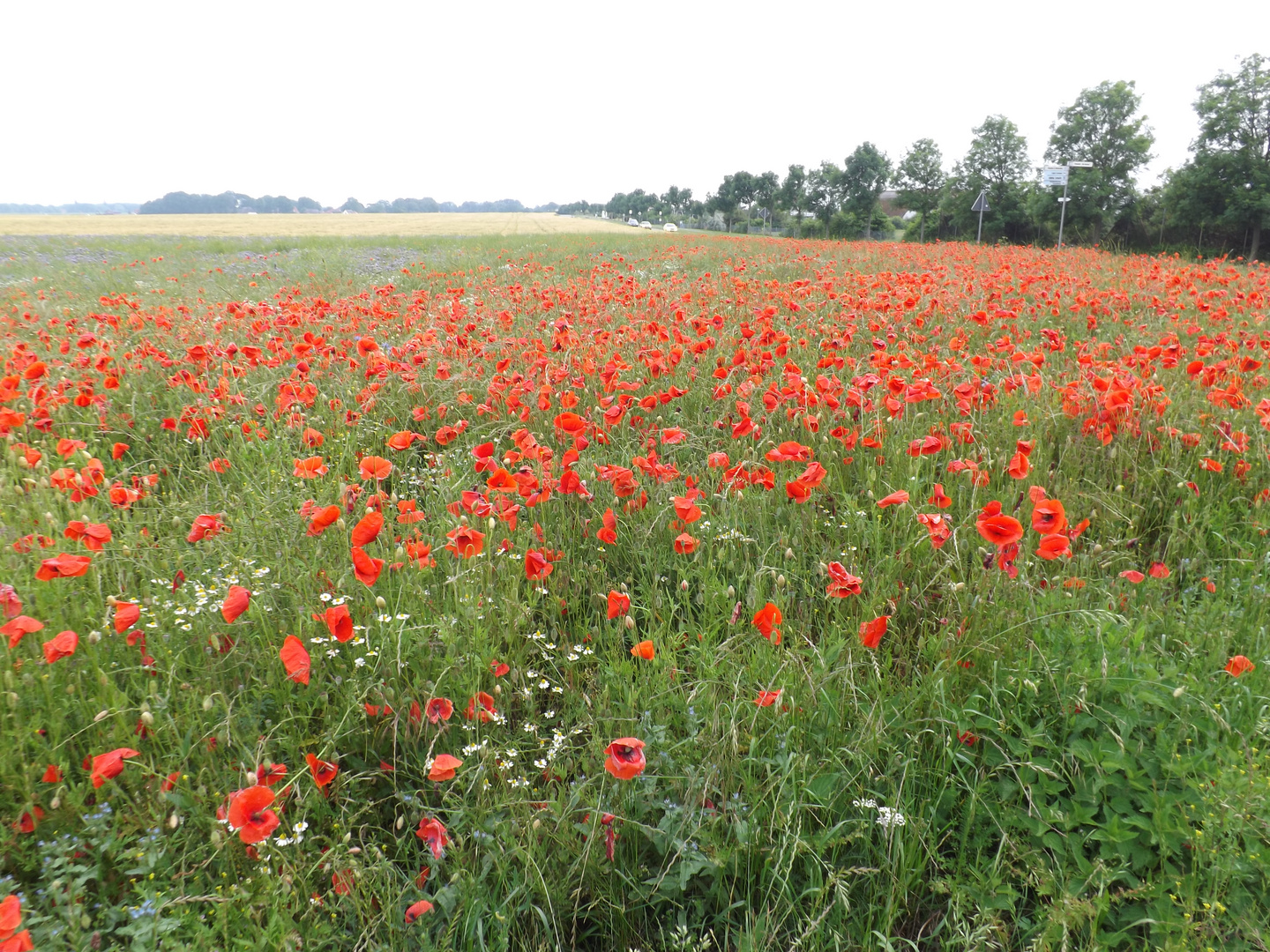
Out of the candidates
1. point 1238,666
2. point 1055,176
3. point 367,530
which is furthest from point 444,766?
point 1055,176

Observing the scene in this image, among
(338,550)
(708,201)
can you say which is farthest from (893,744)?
(708,201)

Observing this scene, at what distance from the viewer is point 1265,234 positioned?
29891 mm

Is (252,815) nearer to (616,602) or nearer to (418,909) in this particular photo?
(418,909)

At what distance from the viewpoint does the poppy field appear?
1.35 metres

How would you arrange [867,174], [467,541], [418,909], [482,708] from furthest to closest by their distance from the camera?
[867,174]
[467,541]
[482,708]
[418,909]

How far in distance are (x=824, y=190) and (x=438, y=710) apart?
7486cm

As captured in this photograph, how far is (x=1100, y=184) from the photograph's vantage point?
1453 inches

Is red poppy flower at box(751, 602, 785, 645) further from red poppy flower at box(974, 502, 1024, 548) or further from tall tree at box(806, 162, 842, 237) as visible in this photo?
tall tree at box(806, 162, 842, 237)

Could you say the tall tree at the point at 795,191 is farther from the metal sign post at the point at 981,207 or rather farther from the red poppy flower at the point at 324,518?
the red poppy flower at the point at 324,518

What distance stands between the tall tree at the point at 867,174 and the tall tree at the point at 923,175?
5428 millimetres

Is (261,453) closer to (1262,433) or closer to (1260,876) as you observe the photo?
(1260,876)

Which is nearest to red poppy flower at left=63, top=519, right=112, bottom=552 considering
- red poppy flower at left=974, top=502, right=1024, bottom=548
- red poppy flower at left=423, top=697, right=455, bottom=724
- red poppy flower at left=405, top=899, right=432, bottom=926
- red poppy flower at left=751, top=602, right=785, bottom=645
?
red poppy flower at left=423, top=697, right=455, bottom=724

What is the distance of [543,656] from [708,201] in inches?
3819

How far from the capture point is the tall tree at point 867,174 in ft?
197
